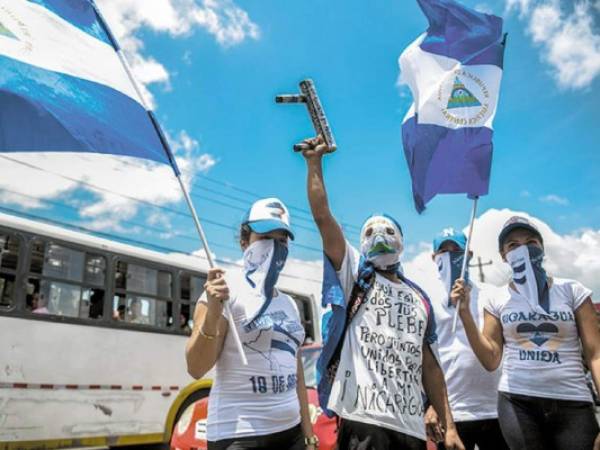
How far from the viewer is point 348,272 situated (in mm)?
2551

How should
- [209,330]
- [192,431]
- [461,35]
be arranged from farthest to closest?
[192,431] → [461,35] → [209,330]

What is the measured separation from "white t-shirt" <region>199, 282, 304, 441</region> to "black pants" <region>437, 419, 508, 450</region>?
138cm

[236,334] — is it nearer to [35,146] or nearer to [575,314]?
[35,146]

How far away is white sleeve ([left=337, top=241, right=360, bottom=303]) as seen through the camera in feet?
8.29

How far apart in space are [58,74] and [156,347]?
640cm

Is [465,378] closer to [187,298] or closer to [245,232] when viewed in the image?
[245,232]

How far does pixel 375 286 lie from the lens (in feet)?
8.42

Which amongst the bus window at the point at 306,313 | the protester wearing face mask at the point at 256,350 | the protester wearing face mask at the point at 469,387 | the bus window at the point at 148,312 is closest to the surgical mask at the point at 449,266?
the protester wearing face mask at the point at 469,387

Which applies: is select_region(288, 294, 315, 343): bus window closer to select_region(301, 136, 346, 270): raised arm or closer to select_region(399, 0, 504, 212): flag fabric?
select_region(399, 0, 504, 212): flag fabric

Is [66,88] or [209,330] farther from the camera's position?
[66,88]

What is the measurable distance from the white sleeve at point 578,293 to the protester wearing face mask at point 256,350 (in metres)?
1.60

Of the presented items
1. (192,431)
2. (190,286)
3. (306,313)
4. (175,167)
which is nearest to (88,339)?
(190,286)

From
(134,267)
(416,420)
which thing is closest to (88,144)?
(416,420)

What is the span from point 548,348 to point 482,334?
373 mm
